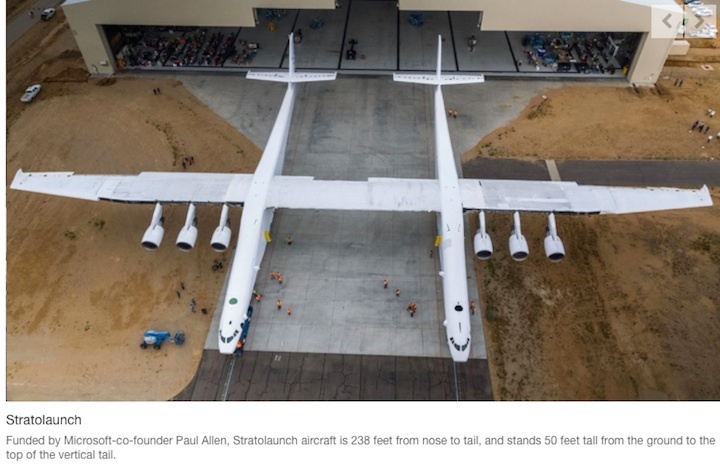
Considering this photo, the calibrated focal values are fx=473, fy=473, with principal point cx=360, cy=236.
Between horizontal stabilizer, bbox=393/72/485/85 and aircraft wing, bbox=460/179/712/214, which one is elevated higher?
horizontal stabilizer, bbox=393/72/485/85

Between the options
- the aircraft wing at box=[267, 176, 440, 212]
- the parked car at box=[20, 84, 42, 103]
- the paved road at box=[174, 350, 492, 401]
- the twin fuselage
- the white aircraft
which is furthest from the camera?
the parked car at box=[20, 84, 42, 103]

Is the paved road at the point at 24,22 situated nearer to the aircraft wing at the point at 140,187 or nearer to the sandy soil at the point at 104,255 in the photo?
the sandy soil at the point at 104,255

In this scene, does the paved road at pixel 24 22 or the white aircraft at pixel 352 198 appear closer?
the white aircraft at pixel 352 198

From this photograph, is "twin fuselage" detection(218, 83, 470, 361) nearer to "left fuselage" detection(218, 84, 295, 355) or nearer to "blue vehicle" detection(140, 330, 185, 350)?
"left fuselage" detection(218, 84, 295, 355)

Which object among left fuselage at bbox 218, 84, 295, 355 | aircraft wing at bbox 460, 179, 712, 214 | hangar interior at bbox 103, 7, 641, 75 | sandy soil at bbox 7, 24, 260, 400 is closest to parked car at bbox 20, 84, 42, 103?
sandy soil at bbox 7, 24, 260, 400

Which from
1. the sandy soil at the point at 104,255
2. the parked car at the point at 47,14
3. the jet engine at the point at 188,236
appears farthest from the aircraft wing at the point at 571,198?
the parked car at the point at 47,14

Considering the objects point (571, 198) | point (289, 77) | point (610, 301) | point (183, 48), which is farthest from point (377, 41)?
point (610, 301)
